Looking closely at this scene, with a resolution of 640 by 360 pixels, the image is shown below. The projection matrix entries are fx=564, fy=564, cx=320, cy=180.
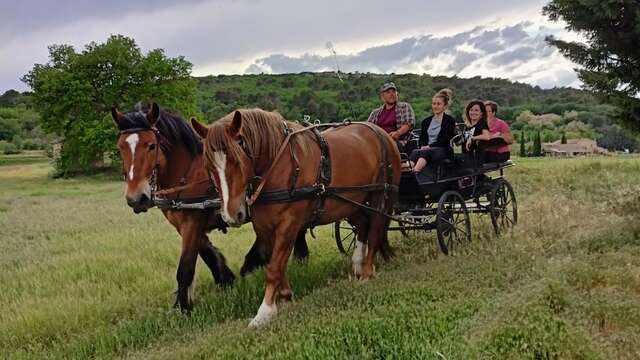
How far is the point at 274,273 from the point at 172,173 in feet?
5.74

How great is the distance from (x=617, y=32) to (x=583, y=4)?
2.81ft

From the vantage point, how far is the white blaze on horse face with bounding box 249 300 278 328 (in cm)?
485

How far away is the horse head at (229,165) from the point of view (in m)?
4.60

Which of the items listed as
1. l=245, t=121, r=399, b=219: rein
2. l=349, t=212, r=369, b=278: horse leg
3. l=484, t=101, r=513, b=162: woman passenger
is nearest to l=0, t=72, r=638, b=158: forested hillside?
l=484, t=101, r=513, b=162: woman passenger

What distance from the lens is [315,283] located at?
21.6ft

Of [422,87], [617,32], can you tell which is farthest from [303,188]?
[422,87]

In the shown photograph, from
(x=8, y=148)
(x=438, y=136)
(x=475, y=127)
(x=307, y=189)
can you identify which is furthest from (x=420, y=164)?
(x=8, y=148)

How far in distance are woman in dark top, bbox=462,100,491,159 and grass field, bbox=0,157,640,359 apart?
1.28 metres

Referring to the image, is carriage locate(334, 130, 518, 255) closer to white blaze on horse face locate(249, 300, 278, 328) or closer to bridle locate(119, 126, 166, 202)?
white blaze on horse face locate(249, 300, 278, 328)

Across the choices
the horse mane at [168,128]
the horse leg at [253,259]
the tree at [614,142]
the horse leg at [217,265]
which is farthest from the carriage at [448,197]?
the tree at [614,142]

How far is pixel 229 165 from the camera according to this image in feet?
15.3

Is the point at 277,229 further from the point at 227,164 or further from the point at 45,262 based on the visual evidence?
the point at 45,262

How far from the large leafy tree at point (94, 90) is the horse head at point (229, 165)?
113 ft

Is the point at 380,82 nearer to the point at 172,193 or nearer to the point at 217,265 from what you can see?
the point at 217,265
